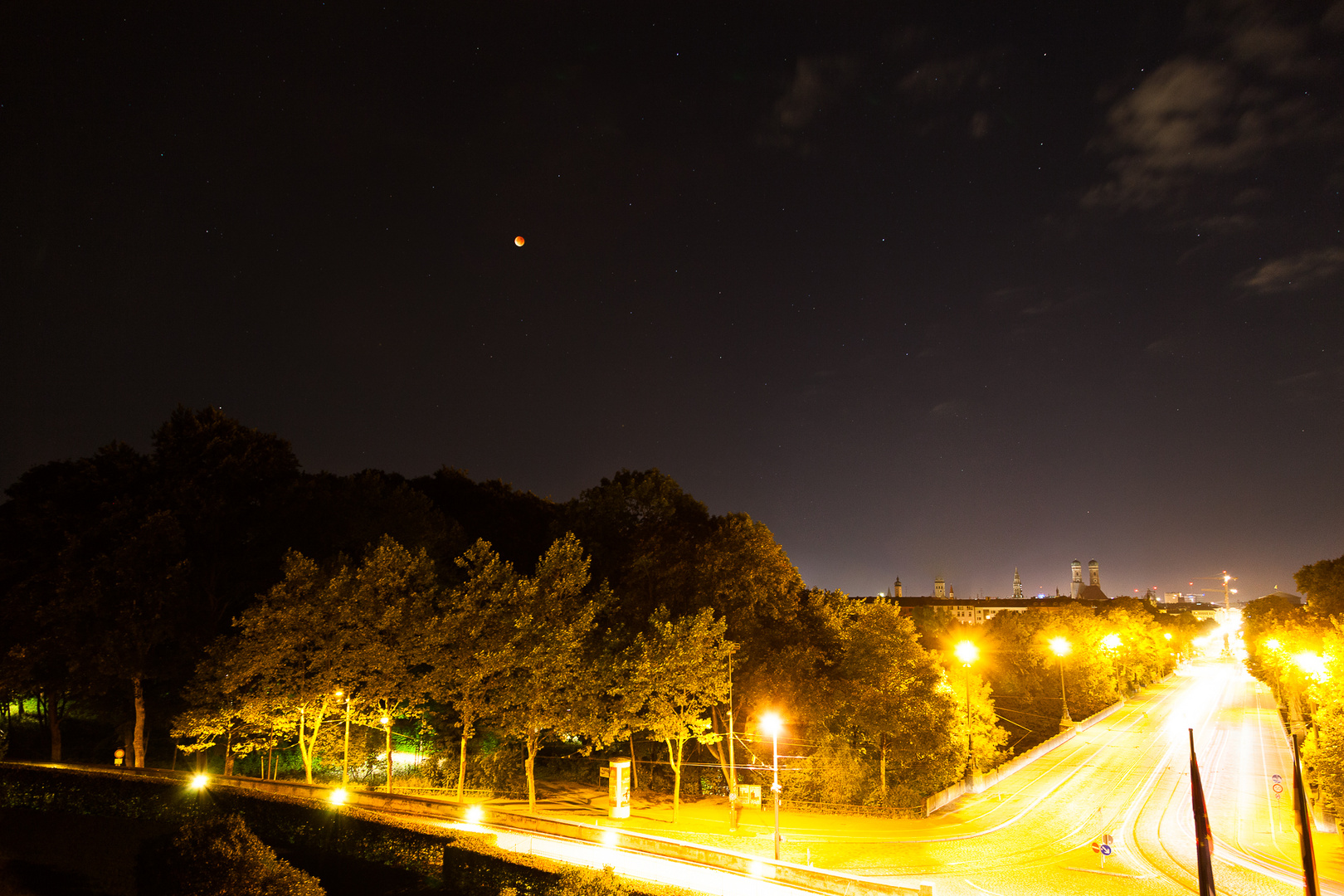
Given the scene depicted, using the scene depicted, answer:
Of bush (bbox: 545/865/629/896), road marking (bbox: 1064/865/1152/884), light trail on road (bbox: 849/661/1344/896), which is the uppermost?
bush (bbox: 545/865/629/896)

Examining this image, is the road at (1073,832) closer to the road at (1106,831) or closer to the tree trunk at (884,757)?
the road at (1106,831)

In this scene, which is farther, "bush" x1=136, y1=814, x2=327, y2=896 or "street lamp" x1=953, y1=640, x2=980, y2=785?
"street lamp" x1=953, y1=640, x2=980, y2=785

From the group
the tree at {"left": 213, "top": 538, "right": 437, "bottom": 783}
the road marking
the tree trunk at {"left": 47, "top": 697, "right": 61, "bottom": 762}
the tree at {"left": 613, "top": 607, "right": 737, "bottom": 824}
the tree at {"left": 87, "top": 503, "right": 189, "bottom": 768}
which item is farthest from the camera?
the tree trunk at {"left": 47, "top": 697, "right": 61, "bottom": 762}

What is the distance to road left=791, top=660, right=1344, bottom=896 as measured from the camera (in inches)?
963

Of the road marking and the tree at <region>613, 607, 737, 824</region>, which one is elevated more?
the tree at <region>613, 607, 737, 824</region>

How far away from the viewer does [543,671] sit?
95.1 feet

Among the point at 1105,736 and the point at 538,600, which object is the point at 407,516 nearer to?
the point at 538,600

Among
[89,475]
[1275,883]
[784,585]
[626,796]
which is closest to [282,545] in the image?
Answer: [89,475]

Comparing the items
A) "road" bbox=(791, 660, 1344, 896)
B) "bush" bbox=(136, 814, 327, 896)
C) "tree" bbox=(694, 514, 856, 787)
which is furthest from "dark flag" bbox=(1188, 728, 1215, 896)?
"tree" bbox=(694, 514, 856, 787)

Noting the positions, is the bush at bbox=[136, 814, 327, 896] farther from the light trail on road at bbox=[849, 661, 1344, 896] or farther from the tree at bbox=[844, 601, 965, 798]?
the tree at bbox=[844, 601, 965, 798]

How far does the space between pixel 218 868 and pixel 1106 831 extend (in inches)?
1265

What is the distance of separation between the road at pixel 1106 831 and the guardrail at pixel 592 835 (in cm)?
424

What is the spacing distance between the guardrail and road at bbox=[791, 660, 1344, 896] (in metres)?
4.24

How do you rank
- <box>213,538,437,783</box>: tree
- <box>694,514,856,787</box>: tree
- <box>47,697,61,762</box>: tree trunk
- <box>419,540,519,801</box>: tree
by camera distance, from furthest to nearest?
<box>47,697,61,762</box>: tree trunk
<box>694,514,856,787</box>: tree
<box>213,538,437,783</box>: tree
<box>419,540,519,801</box>: tree
